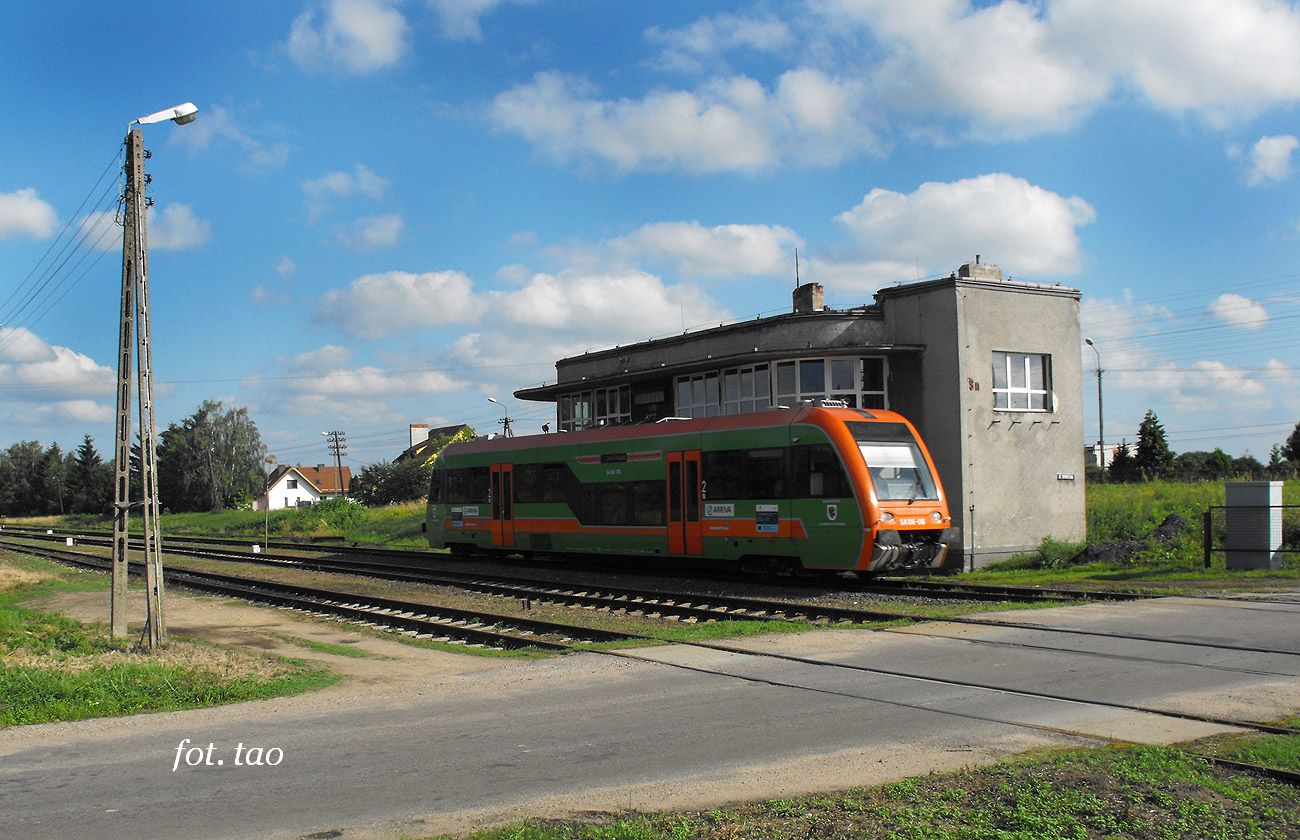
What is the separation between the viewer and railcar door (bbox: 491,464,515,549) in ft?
91.6

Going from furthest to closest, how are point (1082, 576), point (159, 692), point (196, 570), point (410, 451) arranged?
point (410, 451) → point (196, 570) → point (1082, 576) → point (159, 692)

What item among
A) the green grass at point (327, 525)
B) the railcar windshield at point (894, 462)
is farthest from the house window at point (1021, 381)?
the green grass at point (327, 525)

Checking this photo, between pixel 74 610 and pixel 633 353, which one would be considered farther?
pixel 633 353

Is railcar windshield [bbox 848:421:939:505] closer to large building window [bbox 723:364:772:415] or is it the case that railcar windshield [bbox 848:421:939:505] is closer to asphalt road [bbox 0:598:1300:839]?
asphalt road [bbox 0:598:1300:839]

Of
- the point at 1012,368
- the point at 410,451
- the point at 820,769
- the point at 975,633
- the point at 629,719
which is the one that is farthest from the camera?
the point at 410,451

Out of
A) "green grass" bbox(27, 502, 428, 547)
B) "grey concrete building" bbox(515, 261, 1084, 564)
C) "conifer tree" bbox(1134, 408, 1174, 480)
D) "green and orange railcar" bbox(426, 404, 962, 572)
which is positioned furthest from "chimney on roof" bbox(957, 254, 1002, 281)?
"conifer tree" bbox(1134, 408, 1174, 480)

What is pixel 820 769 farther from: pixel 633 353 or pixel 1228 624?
pixel 633 353

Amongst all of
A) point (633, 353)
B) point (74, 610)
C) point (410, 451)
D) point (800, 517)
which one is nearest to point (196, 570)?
point (74, 610)

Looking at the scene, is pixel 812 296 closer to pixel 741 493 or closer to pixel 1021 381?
pixel 1021 381

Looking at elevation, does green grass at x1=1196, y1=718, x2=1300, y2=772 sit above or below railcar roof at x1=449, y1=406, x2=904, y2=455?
below

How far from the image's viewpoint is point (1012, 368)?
25578mm

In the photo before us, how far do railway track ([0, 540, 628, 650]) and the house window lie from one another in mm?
14193

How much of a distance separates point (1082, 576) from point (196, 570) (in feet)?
75.7

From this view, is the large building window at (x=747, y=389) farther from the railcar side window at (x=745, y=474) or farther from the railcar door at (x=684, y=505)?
the railcar side window at (x=745, y=474)
